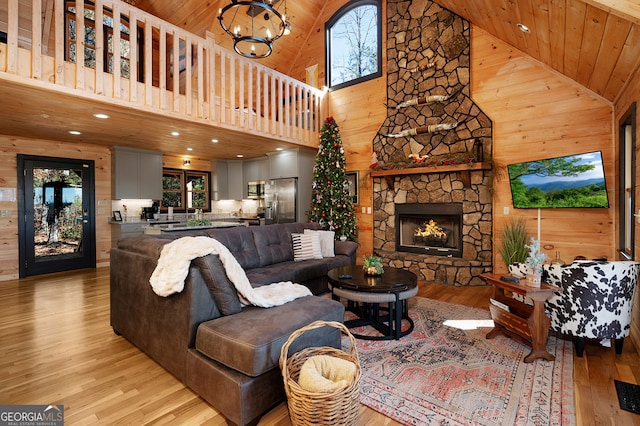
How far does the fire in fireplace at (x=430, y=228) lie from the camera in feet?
16.8

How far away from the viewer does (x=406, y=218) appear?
5727mm

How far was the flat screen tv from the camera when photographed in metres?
3.60

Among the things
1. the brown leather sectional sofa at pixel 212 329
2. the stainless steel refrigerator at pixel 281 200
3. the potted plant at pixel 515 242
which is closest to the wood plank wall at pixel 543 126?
the potted plant at pixel 515 242

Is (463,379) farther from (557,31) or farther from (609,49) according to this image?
(557,31)

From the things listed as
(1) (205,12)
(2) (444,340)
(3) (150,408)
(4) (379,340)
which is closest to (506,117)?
(2) (444,340)

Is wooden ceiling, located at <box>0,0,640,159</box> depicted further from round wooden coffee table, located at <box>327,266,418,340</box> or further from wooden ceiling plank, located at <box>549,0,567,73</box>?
round wooden coffee table, located at <box>327,266,418,340</box>

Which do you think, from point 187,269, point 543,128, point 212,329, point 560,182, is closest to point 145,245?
Result: point 187,269

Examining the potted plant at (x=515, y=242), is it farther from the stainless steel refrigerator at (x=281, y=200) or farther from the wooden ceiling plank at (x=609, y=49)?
the stainless steel refrigerator at (x=281, y=200)

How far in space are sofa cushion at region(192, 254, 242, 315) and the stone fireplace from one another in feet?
12.5

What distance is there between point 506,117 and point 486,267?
7.34ft

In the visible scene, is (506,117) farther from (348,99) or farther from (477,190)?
(348,99)

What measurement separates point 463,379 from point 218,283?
1.83m

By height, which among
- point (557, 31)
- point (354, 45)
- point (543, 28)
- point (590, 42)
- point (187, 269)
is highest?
point (354, 45)

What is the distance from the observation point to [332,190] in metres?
6.05
